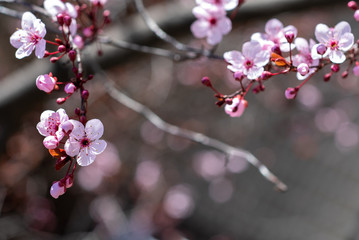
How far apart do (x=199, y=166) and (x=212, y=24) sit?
3457 millimetres

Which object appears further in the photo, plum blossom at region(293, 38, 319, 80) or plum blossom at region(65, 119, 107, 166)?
plum blossom at region(293, 38, 319, 80)

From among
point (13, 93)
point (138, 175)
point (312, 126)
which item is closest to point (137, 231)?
point (138, 175)

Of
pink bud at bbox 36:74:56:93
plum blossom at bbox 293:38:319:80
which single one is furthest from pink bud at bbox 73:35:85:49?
plum blossom at bbox 293:38:319:80

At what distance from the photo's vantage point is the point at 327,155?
16.0 ft

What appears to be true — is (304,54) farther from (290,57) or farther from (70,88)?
(70,88)

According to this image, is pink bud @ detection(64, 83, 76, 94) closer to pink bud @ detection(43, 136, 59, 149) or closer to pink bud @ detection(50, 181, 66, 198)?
pink bud @ detection(43, 136, 59, 149)

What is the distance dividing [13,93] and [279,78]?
341 cm

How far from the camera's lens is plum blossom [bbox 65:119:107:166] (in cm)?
101

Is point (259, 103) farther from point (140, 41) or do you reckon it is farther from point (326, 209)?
point (140, 41)

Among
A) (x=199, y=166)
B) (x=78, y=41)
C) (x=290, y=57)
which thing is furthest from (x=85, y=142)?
(x=199, y=166)

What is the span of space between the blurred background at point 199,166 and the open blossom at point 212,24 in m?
2.19

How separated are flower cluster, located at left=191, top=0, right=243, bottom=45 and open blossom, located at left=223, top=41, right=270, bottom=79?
0.23 metres

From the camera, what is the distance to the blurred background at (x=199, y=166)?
389cm

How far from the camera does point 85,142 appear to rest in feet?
3.44
